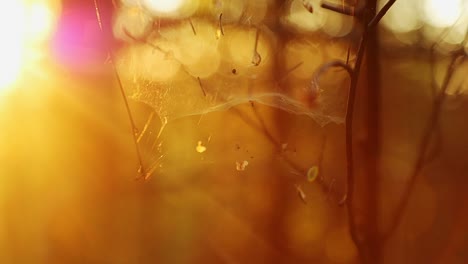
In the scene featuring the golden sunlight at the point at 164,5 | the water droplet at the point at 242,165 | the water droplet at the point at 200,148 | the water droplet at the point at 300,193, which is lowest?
the water droplet at the point at 300,193

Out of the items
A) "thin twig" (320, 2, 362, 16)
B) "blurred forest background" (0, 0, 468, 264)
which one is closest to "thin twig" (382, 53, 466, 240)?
"blurred forest background" (0, 0, 468, 264)

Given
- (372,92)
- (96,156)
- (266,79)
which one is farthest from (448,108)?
(96,156)

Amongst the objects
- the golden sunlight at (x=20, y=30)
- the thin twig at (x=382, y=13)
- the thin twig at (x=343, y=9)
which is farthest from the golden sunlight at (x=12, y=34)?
the thin twig at (x=382, y=13)

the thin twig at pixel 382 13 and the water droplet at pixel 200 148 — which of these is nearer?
the thin twig at pixel 382 13

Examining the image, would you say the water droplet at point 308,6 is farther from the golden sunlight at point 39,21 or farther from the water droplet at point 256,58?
the golden sunlight at point 39,21

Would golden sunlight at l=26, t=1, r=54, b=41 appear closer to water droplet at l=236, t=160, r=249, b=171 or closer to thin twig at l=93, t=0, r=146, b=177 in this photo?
thin twig at l=93, t=0, r=146, b=177

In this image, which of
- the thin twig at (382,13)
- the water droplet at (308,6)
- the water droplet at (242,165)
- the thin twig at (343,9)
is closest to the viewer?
the thin twig at (382,13)

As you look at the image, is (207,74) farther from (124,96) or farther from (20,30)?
(20,30)

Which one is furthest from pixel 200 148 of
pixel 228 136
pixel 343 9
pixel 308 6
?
pixel 343 9
